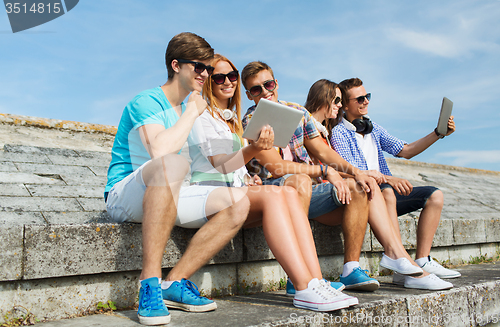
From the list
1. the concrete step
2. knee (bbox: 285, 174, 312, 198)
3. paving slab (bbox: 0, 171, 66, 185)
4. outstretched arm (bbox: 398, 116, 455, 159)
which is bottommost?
the concrete step

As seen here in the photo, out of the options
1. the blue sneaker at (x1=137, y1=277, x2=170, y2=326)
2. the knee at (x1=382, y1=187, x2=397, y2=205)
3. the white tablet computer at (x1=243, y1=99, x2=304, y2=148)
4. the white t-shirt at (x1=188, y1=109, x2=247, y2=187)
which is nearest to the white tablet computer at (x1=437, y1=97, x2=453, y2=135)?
the knee at (x1=382, y1=187, x2=397, y2=205)

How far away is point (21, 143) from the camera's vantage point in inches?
158

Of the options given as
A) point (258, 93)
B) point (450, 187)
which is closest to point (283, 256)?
point (258, 93)

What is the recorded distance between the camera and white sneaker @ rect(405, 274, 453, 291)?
2.56 meters

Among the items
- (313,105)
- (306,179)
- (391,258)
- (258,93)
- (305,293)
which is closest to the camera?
(305,293)

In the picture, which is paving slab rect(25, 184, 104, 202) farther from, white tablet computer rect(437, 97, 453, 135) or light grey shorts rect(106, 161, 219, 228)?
white tablet computer rect(437, 97, 453, 135)

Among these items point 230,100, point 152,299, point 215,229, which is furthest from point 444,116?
point 152,299

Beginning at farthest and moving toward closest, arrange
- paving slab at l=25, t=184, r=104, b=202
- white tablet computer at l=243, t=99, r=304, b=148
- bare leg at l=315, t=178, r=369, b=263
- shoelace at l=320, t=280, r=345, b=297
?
paving slab at l=25, t=184, r=104, b=202 → bare leg at l=315, t=178, r=369, b=263 → white tablet computer at l=243, t=99, r=304, b=148 → shoelace at l=320, t=280, r=345, b=297

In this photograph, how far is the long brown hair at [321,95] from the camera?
3.45m

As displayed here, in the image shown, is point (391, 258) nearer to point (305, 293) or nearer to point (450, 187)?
point (305, 293)

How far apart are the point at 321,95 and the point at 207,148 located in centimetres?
154

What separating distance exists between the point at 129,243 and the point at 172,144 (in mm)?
594

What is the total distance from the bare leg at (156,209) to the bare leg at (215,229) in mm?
219

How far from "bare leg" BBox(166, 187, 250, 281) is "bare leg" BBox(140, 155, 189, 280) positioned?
8.6 inches
